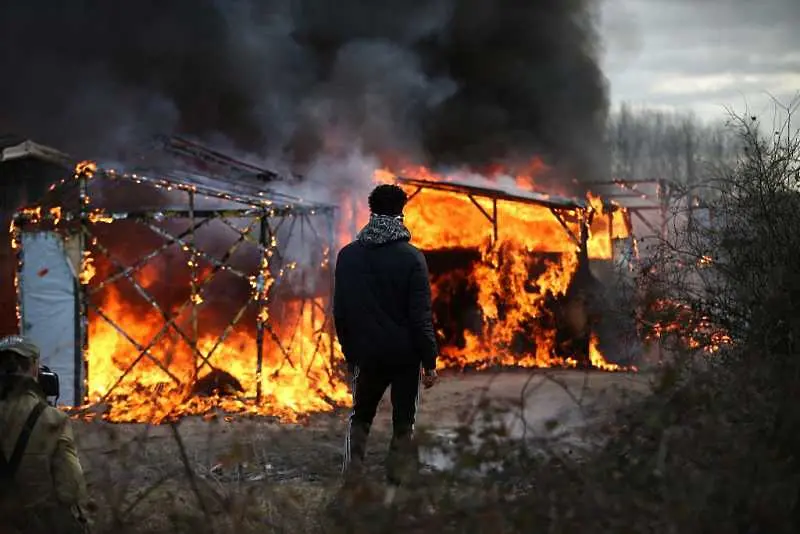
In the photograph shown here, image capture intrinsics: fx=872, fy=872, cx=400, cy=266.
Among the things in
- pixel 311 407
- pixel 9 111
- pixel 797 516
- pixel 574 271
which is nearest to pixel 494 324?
pixel 574 271

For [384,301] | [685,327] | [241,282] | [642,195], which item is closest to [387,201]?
[384,301]

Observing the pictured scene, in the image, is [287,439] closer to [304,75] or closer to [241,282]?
[241,282]

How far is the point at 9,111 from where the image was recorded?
16.3m

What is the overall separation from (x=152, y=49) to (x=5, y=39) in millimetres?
2744

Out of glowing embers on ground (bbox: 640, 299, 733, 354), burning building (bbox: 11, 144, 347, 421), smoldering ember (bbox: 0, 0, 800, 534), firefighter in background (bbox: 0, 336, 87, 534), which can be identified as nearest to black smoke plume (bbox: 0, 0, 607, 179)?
smoldering ember (bbox: 0, 0, 800, 534)

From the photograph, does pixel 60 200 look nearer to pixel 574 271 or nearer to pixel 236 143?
pixel 236 143

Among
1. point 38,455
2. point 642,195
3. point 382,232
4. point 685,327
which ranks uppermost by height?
point 642,195

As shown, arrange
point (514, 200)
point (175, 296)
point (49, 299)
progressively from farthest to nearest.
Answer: point (514, 200) < point (175, 296) < point (49, 299)

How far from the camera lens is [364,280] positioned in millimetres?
5324

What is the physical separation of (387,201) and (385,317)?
28.8 inches

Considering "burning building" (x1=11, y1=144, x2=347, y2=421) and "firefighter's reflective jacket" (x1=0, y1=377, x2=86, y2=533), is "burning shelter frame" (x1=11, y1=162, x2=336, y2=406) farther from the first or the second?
"firefighter's reflective jacket" (x1=0, y1=377, x2=86, y2=533)

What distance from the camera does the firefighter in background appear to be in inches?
149

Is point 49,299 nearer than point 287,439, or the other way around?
Answer: point 287,439

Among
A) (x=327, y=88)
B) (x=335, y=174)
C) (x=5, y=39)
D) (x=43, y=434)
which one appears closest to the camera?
(x=43, y=434)
